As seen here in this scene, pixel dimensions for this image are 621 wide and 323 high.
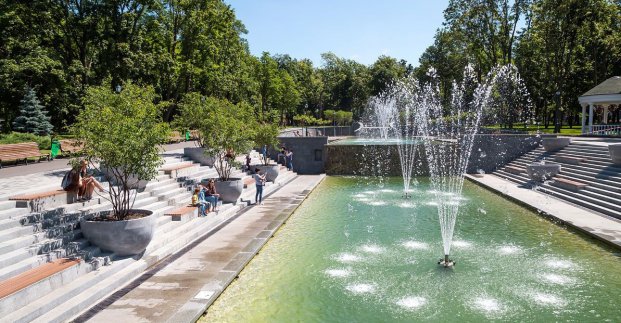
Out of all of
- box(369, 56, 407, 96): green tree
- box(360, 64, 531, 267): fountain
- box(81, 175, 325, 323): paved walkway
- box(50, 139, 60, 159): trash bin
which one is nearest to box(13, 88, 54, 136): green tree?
box(50, 139, 60, 159): trash bin

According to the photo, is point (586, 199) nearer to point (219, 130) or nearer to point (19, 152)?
point (219, 130)

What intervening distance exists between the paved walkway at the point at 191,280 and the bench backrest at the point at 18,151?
11.3 metres

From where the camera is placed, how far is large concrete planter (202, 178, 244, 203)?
17781 mm

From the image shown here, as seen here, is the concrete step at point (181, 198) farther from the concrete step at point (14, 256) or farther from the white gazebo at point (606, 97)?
the white gazebo at point (606, 97)

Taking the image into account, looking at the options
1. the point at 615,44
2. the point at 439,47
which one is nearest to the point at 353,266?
the point at 615,44

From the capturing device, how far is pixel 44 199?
10.7 metres

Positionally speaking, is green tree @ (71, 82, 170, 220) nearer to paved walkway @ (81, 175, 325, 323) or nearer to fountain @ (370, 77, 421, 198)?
paved walkway @ (81, 175, 325, 323)

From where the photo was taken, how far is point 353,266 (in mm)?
10805

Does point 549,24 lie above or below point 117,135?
above

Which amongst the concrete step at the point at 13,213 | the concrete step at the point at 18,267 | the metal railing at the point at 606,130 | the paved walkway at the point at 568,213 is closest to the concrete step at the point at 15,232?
the concrete step at the point at 13,213

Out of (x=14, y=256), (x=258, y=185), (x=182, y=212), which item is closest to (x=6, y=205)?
(x=14, y=256)

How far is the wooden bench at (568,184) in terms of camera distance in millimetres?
18969

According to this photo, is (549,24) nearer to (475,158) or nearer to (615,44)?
(615,44)

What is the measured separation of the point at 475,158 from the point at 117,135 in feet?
87.1
